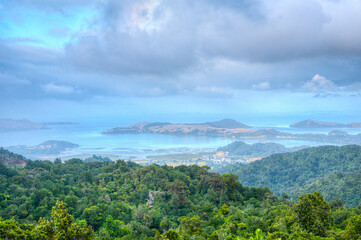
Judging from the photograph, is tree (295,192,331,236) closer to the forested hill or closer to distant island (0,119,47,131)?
the forested hill

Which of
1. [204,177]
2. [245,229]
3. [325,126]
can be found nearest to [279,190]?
[204,177]

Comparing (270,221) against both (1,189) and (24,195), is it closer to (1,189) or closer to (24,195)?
(24,195)

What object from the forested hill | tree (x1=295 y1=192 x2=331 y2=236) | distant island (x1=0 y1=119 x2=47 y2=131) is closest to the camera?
tree (x1=295 y1=192 x2=331 y2=236)

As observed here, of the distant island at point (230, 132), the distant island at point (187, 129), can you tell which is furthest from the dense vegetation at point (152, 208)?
the distant island at point (187, 129)

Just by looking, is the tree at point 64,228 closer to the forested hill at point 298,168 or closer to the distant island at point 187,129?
the forested hill at point 298,168

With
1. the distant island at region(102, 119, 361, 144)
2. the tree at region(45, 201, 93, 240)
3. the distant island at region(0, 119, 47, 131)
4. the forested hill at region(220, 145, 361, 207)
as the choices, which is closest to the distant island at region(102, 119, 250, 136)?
the distant island at region(102, 119, 361, 144)

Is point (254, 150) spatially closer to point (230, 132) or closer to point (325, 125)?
point (230, 132)

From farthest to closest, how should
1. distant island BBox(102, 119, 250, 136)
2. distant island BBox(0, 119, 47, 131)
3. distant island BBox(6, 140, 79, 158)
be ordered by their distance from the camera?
1. distant island BBox(102, 119, 250, 136)
2. distant island BBox(0, 119, 47, 131)
3. distant island BBox(6, 140, 79, 158)
